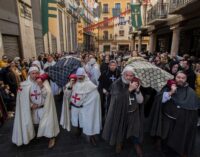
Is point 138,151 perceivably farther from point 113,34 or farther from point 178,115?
point 113,34

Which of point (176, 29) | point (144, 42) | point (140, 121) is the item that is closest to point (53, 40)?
point (176, 29)

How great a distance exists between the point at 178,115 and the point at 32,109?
2776 millimetres

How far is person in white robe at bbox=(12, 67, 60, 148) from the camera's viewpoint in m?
2.85

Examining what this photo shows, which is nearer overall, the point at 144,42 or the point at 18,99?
the point at 18,99

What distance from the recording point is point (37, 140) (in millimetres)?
3336

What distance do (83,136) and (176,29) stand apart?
8.95m

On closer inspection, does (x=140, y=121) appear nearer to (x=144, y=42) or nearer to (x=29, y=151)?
(x=29, y=151)

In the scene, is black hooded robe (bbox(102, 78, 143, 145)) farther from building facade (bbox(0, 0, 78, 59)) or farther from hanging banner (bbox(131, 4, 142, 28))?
hanging banner (bbox(131, 4, 142, 28))

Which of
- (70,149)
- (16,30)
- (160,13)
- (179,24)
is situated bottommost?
(70,149)

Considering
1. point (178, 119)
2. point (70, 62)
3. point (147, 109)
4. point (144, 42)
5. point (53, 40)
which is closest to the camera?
point (178, 119)

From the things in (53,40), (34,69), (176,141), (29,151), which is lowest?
(29,151)

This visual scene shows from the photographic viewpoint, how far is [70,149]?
10.2 ft

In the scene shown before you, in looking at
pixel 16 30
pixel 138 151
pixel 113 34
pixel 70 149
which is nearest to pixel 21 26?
pixel 16 30

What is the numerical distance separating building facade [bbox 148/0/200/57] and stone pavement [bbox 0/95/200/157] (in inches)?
243
